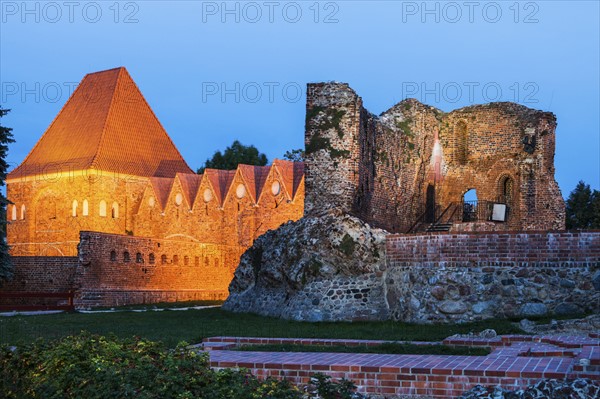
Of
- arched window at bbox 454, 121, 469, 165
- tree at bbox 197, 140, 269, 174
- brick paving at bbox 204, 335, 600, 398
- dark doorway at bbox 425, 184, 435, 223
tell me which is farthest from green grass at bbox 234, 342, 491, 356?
tree at bbox 197, 140, 269, 174

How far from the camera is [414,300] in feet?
54.5

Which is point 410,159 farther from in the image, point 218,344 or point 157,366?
point 157,366

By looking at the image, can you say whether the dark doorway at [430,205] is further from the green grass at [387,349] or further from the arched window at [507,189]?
the green grass at [387,349]

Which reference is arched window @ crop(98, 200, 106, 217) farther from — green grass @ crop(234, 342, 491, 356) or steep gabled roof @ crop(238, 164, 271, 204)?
green grass @ crop(234, 342, 491, 356)

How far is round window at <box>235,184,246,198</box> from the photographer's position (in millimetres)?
43188

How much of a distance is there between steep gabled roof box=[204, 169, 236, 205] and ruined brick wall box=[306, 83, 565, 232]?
19.3 metres

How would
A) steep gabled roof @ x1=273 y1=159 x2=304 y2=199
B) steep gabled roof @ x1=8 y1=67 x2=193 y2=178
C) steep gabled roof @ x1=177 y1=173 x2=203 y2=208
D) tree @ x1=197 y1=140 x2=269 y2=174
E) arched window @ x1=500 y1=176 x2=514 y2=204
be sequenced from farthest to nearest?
tree @ x1=197 y1=140 x2=269 y2=174
steep gabled roof @ x1=8 y1=67 x2=193 y2=178
steep gabled roof @ x1=177 y1=173 x2=203 y2=208
steep gabled roof @ x1=273 y1=159 x2=304 y2=199
arched window @ x1=500 y1=176 x2=514 y2=204

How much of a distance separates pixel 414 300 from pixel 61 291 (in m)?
17.6

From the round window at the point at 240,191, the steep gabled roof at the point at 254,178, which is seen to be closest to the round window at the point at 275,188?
the steep gabled roof at the point at 254,178

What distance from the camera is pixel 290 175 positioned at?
42250mm

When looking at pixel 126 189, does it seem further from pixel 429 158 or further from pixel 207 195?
pixel 429 158

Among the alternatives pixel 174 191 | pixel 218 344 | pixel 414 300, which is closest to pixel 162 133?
pixel 174 191

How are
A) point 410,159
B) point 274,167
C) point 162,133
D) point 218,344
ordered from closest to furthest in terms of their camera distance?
point 218,344 → point 410,159 → point 274,167 → point 162,133

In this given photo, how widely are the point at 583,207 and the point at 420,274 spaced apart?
97.6 ft
